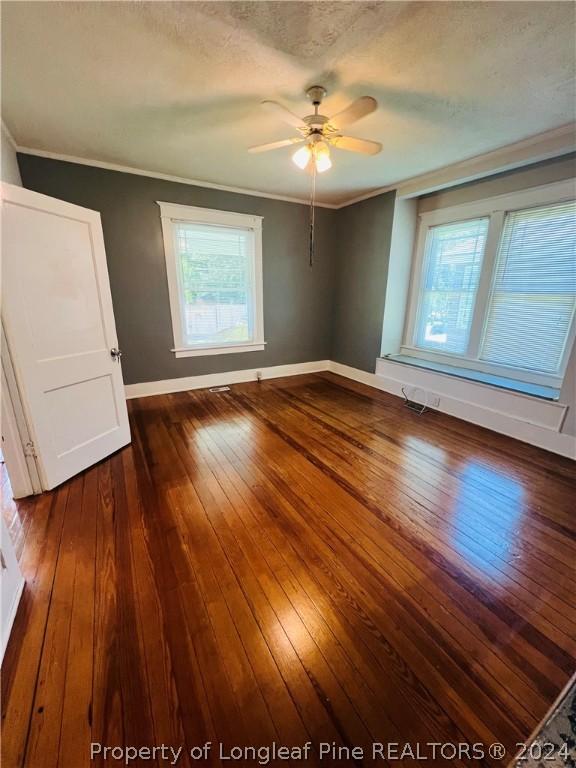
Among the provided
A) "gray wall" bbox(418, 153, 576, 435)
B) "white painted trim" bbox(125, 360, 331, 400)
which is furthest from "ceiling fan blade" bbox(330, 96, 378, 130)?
"white painted trim" bbox(125, 360, 331, 400)

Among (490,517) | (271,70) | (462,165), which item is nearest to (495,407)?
(490,517)

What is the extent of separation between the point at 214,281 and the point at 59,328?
7.74 ft

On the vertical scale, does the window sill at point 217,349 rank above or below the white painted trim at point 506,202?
below

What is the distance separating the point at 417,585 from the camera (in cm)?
150

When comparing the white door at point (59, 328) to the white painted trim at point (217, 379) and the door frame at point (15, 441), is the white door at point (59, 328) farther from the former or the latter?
A: the white painted trim at point (217, 379)

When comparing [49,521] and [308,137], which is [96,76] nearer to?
[308,137]

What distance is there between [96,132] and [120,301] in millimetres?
1639

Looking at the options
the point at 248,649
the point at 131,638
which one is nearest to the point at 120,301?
the point at 131,638

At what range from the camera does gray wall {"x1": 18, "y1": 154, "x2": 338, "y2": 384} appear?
3303 mm

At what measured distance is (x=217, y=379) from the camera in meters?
4.52

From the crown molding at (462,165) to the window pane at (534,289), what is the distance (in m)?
0.54

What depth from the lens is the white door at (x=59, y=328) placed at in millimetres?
1856

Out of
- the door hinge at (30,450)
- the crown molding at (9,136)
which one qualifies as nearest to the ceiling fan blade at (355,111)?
the crown molding at (9,136)

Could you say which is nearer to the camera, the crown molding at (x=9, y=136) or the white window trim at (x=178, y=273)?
the crown molding at (x=9, y=136)
